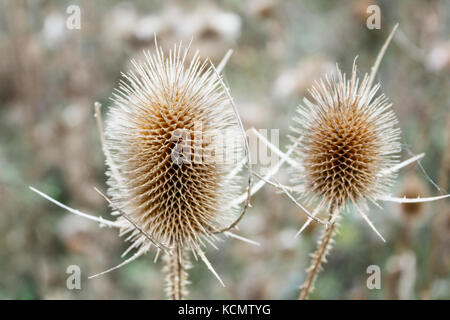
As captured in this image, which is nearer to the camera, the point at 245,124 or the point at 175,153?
the point at 175,153

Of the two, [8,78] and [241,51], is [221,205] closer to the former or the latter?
[241,51]

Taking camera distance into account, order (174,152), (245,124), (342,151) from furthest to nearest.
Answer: (245,124), (342,151), (174,152)

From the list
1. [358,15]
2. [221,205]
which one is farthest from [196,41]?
[221,205]

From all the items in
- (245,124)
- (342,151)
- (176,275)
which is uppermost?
(245,124)

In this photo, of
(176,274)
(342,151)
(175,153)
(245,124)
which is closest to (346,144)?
(342,151)

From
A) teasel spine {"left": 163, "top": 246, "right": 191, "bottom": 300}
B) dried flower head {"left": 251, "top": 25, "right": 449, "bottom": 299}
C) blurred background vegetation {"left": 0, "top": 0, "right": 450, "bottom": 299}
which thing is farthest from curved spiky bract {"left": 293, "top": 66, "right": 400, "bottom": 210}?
blurred background vegetation {"left": 0, "top": 0, "right": 450, "bottom": 299}

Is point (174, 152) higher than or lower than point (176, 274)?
higher

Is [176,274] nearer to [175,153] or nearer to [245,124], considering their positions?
[175,153]
